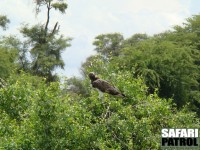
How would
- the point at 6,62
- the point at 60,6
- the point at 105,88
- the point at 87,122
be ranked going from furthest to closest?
the point at 60,6
the point at 6,62
the point at 105,88
the point at 87,122

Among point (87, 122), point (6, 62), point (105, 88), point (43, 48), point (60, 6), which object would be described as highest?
point (60, 6)

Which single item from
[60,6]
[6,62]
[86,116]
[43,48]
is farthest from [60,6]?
[86,116]

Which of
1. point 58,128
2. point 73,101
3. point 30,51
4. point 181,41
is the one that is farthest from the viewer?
point 30,51

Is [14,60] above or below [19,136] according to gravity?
above

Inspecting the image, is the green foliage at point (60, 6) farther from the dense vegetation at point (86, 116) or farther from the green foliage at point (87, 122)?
the green foliage at point (87, 122)

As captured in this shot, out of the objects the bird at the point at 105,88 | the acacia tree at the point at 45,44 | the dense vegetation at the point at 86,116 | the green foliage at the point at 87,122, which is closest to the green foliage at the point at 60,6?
the acacia tree at the point at 45,44

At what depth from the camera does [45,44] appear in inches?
1284

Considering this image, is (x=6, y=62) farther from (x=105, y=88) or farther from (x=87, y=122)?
(x=87, y=122)

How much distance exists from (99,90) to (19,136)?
155 cm

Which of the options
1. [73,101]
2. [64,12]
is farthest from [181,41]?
[73,101]

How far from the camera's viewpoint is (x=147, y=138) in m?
8.06

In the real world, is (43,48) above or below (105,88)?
above

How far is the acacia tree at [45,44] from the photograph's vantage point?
32.0m

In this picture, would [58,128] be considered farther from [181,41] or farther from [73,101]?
[181,41]
